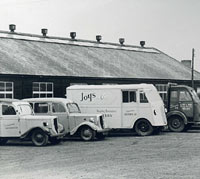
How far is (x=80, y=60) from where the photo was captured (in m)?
35.7

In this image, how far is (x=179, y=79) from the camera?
41062mm

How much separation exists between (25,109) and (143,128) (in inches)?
246

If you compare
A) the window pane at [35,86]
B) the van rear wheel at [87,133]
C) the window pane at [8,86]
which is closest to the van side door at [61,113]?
the van rear wheel at [87,133]

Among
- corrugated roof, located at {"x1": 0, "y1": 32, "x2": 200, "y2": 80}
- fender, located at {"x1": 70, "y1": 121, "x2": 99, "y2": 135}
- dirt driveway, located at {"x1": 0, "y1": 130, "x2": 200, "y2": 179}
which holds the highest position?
corrugated roof, located at {"x1": 0, "y1": 32, "x2": 200, "y2": 80}

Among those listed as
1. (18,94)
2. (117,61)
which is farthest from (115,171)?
(117,61)

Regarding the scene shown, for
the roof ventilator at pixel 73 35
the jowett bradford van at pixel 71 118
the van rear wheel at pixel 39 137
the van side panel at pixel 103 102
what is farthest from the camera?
the roof ventilator at pixel 73 35

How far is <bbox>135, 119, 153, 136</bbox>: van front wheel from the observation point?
925 inches

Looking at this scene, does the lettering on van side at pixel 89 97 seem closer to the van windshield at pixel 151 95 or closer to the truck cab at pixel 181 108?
the van windshield at pixel 151 95

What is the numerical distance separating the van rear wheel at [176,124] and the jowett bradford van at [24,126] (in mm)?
8438

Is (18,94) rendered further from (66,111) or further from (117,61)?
(117,61)

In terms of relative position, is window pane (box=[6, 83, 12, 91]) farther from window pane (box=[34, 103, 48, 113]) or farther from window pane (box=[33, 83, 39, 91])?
window pane (box=[34, 103, 48, 113])

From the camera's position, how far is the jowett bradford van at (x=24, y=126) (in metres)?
19.1

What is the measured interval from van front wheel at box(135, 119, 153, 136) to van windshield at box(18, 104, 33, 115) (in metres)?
5.65

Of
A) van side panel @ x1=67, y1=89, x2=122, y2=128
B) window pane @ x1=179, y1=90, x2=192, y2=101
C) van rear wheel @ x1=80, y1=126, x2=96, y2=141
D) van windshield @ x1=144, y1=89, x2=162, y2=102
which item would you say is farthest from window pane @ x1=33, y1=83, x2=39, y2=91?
van rear wheel @ x1=80, y1=126, x2=96, y2=141
